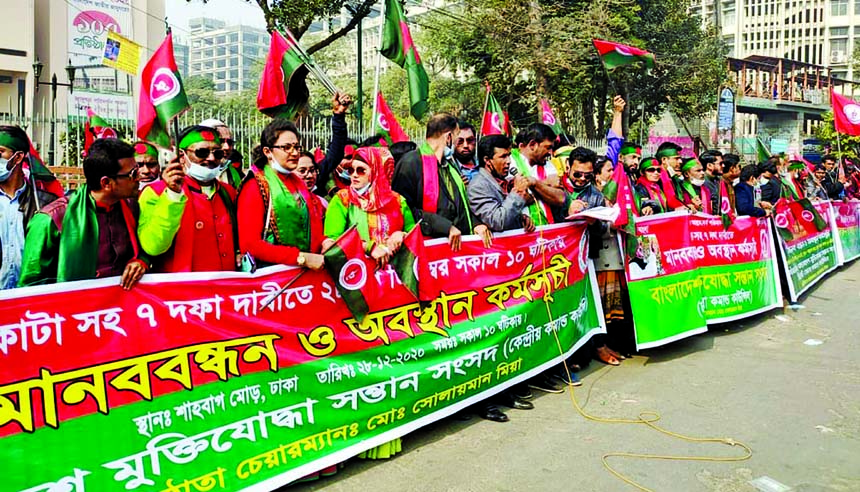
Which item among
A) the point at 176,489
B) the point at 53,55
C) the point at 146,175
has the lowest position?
the point at 176,489

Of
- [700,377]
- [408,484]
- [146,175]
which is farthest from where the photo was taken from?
[700,377]

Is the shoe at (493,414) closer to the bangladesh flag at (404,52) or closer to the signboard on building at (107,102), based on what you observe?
the bangladesh flag at (404,52)

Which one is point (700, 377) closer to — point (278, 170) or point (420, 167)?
point (420, 167)

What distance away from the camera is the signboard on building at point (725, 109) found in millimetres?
27834

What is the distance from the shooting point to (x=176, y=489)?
311 centimetres

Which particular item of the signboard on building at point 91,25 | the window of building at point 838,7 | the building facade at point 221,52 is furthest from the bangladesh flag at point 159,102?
the building facade at point 221,52

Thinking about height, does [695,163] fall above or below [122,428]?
above

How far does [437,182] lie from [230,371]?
207 cm

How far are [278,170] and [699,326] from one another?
4447 mm

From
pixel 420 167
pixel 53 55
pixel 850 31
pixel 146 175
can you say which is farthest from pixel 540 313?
pixel 850 31

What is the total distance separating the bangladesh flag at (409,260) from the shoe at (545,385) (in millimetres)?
1637

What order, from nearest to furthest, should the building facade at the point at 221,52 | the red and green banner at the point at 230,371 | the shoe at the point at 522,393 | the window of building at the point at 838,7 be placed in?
the red and green banner at the point at 230,371
the shoe at the point at 522,393
the window of building at the point at 838,7
the building facade at the point at 221,52

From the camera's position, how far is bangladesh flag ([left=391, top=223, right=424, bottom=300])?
424 cm

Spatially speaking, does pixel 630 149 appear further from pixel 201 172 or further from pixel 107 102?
pixel 107 102
